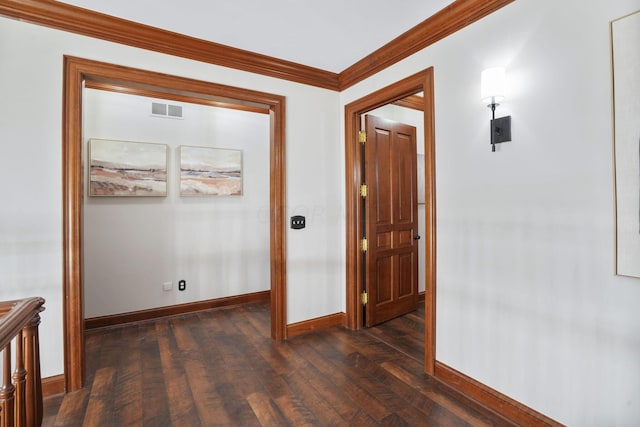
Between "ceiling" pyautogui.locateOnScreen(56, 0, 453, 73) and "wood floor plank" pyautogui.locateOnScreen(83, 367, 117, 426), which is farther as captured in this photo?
"ceiling" pyautogui.locateOnScreen(56, 0, 453, 73)

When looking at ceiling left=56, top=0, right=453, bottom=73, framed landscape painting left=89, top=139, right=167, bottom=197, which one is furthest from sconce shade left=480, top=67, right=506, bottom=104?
framed landscape painting left=89, top=139, right=167, bottom=197

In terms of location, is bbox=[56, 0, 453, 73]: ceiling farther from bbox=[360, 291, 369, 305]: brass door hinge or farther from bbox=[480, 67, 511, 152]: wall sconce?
bbox=[360, 291, 369, 305]: brass door hinge

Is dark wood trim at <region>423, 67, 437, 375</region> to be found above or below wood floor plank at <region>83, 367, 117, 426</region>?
above

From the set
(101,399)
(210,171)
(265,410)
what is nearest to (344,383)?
(265,410)

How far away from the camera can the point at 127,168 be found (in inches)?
132

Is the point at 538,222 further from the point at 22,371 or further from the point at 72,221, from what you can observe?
the point at 72,221

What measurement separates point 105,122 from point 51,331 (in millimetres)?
2129

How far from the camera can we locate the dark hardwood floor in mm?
1894

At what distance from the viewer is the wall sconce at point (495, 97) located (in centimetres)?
188

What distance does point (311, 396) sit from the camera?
2105mm

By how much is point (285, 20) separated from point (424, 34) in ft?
3.37

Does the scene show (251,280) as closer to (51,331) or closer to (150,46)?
(51,331)

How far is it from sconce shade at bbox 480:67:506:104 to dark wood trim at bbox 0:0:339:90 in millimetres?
1682

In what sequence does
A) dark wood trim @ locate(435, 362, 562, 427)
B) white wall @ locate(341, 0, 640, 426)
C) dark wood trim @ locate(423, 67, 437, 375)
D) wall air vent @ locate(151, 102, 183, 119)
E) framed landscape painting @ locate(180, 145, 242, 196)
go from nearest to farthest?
white wall @ locate(341, 0, 640, 426)
dark wood trim @ locate(435, 362, 562, 427)
dark wood trim @ locate(423, 67, 437, 375)
wall air vent @ locate(151, 102, 183, 119)
framed landscape painting @ locate(180, 145, 242, 196)
